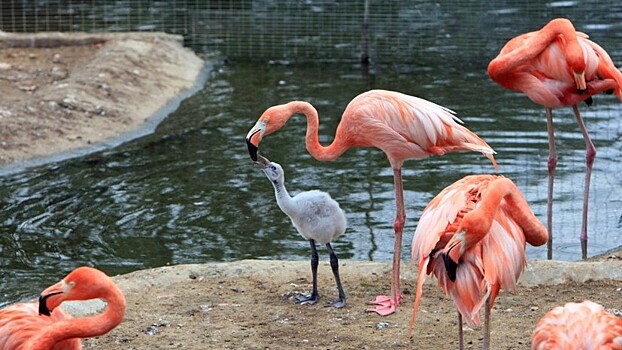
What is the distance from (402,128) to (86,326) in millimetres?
2331


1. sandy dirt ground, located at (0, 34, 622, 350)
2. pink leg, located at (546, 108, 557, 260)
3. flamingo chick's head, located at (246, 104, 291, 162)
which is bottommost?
sandy dirt ground, located at (0, 34, 622, 350)

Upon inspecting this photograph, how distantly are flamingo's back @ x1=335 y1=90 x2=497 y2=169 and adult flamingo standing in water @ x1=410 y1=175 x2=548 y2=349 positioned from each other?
3.27ft

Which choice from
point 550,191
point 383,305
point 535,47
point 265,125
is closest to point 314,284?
point 383,305

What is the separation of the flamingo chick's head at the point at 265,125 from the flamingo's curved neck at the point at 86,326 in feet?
5.57

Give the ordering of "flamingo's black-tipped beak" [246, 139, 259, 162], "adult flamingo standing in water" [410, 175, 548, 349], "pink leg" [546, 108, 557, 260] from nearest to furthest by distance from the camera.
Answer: "adult flamingo standing in water" [410, 175, 548, 349] → "flamingo's black-tipped beak" [246, 139, 259, 162] → "pink leg" [546, 108, 557, 260]

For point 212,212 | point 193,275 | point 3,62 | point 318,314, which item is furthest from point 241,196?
point 3,62

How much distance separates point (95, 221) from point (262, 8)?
793 centimetres

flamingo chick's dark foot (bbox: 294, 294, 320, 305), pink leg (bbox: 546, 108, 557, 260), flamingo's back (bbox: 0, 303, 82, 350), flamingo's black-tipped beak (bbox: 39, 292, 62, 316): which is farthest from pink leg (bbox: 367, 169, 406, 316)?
flamingo's black-tipped beak (bbox: 39, 292, 62, 316)

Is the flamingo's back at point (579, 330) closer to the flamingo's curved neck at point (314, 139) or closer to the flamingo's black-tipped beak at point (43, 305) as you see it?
the flamingo's black-tipped beak at point (43, 305)

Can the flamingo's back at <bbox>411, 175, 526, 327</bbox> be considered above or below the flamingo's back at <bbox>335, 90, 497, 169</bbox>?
below

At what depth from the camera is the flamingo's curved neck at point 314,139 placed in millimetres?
5938

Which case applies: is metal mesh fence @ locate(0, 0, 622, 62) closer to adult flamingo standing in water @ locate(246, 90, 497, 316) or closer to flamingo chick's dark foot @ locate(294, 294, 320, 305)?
adult flamingo standing in water @ locate(246, 90, 497, 316)

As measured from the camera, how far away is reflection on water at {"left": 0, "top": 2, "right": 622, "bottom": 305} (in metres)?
7.13

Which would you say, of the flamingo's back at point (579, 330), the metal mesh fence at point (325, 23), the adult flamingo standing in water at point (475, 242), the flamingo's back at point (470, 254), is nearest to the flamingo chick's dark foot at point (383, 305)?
the adult flamingo standing in water at point (475, 242)
